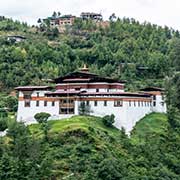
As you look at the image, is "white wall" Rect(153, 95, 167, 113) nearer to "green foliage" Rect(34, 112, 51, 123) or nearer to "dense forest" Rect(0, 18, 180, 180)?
"dense forest" Rect(0, 18, 180, 180)

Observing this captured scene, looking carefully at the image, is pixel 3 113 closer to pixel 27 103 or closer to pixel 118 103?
pixel 27 103

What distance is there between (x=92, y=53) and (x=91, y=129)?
127ft

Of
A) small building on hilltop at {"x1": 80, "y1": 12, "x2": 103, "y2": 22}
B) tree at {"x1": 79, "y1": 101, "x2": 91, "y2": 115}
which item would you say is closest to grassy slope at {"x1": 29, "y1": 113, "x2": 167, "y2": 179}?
tree at {"x1": 79, "y1": 101, "x2": 91, "y2": 115}

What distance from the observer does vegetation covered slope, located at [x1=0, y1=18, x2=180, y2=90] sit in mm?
74769

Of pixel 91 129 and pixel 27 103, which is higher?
pixel 27 103

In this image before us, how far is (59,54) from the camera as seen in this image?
82.9m

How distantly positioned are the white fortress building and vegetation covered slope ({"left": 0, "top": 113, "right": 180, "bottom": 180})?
1.66 metres

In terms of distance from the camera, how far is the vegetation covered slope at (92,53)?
2944 inches

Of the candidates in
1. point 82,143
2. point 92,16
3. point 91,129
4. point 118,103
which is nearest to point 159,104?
point 118,103

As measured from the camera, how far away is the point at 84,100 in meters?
52.8

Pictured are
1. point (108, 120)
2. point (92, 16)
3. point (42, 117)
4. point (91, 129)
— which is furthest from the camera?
point (92, 16)

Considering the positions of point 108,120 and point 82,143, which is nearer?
point 82,143

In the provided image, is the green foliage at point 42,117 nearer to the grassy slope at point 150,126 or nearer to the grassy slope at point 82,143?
the grassy slope at point 82,143

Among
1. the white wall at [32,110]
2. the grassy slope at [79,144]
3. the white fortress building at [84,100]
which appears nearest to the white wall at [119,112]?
the white fortress building at [84,100]
